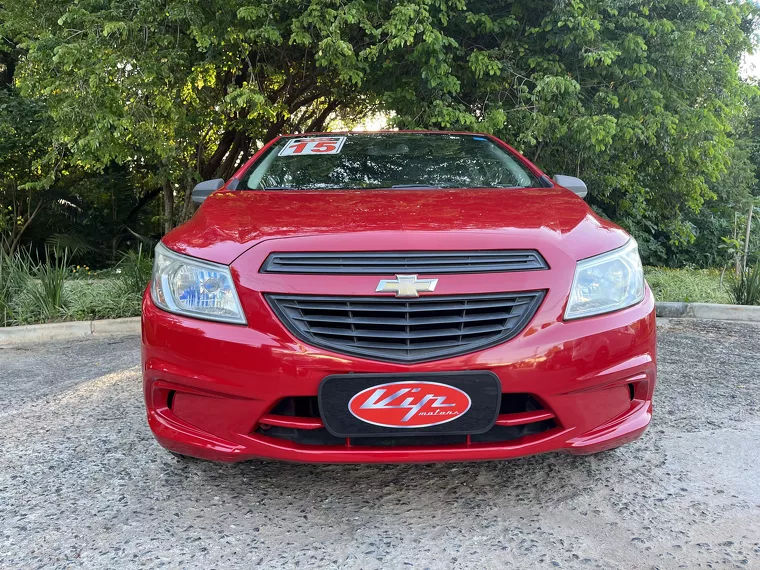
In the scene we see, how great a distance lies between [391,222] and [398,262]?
0.76 ft

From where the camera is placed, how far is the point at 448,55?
6637 mm

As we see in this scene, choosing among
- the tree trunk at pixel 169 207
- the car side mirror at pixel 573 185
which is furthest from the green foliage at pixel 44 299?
the tree trunk at pixel 169 207

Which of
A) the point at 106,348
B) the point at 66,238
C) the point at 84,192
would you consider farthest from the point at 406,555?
the point at 84,192

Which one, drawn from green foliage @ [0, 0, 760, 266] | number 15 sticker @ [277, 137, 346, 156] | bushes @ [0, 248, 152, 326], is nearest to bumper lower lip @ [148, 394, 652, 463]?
number 15 sticker @ [277, 137, 346, 156]

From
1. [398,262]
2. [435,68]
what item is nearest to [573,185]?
Answer: [398,262]

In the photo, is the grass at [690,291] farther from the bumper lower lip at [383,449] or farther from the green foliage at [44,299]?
the green foliage at [44,299]

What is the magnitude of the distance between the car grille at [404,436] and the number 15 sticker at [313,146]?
1.81 metres

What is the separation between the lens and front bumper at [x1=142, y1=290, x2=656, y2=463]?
180cm

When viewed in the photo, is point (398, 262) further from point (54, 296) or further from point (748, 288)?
point (748, 288)

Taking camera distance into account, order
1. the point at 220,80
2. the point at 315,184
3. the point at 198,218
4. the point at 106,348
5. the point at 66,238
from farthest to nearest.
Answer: the point at 66,238 → the point at 220,80 → the point at 106,348 → the point at 315,184 → the point at 198,218

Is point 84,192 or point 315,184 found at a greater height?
point 315,184

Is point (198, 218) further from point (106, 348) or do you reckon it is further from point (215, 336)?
point (106, 348)

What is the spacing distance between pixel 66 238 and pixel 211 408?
9.22 m

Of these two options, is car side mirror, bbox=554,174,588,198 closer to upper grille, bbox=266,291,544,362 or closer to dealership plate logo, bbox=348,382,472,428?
upper grille, bbox=266,291,544,362
